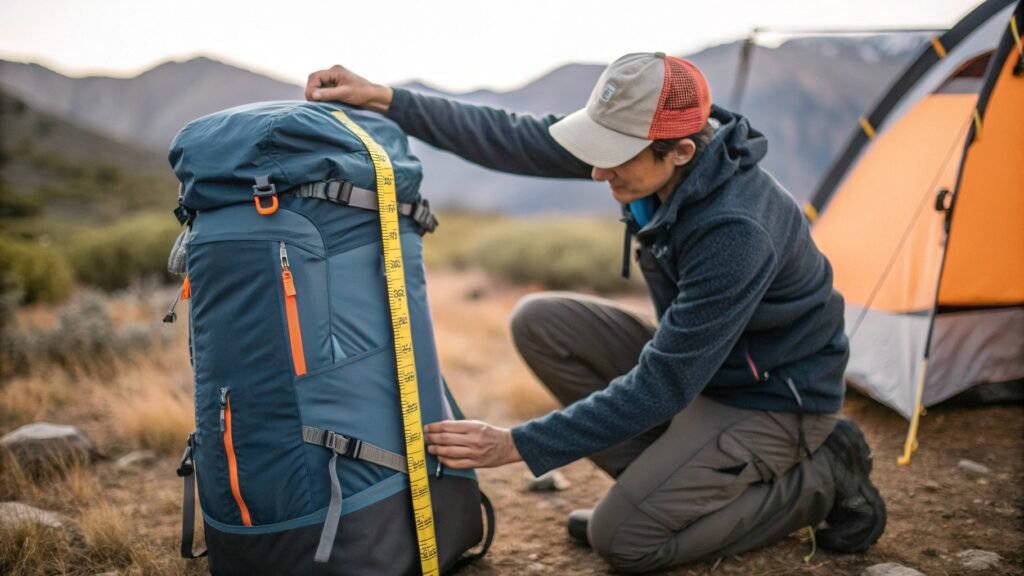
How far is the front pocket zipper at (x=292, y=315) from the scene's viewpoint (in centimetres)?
197

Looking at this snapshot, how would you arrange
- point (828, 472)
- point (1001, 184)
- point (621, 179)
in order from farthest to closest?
point (1001, 184), point (828, 472), point (621, 179)

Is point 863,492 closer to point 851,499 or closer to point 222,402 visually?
point 851,499

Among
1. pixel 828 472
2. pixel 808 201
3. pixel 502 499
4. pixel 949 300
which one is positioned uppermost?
pixel 808 201

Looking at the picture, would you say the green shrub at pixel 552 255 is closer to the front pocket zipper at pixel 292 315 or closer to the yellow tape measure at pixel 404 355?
the yellow tape measure at pixel 404 355

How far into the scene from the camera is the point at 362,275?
6.92 feet

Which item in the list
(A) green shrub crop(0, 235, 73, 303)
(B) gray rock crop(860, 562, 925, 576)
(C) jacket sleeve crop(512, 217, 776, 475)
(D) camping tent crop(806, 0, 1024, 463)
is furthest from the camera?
(A) green shrub crop(0, 235, 73, 303)

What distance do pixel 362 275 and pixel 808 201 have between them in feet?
11.7

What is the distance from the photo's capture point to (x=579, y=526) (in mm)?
2725

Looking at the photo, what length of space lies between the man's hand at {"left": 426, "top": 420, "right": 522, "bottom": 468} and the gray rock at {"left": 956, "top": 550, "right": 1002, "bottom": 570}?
160 centimetres

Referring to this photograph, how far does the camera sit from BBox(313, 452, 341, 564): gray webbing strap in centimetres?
199

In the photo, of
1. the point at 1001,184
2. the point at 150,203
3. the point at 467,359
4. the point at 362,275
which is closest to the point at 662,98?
the point at 362,275

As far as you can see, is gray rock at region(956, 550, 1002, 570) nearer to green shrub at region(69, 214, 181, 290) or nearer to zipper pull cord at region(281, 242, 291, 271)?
zipper pull cord at region(281, 242, 291, 271)

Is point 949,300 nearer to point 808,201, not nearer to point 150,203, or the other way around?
point 808,201

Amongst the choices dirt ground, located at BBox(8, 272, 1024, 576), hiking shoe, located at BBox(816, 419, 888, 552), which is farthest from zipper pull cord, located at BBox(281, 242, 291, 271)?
hiking shoe, located at BBox(816, 419, 888, 552)
